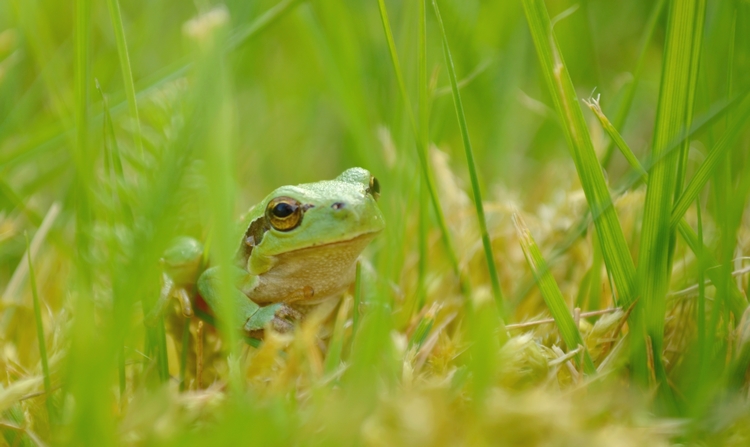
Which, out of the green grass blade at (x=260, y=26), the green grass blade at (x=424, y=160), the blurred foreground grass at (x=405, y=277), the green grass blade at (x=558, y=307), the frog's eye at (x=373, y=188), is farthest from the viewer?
the green grass blade at (x=260, y=26)

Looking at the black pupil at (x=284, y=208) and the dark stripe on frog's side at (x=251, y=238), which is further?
the dark stripe on frog's side at (x=251, y=238)

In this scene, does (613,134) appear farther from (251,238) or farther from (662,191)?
(251,238)

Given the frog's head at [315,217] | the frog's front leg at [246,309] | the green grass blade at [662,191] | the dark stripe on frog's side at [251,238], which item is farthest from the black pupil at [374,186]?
the green grass blade at [662,191]

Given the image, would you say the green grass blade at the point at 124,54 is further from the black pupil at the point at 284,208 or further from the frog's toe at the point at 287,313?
the frog's toe at the point at 287,313

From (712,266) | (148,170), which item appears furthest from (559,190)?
Result: (148,170)

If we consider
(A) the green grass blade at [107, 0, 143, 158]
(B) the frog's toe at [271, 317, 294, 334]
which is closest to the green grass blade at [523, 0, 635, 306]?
(B) the frog's toe at [271, 317, 294, 334]

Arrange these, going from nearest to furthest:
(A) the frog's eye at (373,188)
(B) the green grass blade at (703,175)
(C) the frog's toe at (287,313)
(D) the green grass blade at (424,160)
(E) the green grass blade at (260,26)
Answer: (B) the green grass blade at (703,175) → (D) the green grass blade at (424,160) → (C) the frog's toe at (287,313) → (A) the frog's eye at (373,188) → (E) the green grass blade at (260,26)
